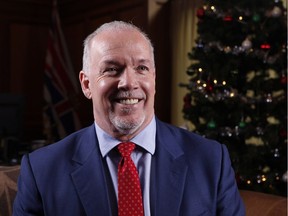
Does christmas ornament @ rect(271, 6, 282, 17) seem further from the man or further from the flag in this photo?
the flag

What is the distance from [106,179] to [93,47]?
40 centimetres

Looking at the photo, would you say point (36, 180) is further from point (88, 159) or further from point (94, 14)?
point (94, 14)

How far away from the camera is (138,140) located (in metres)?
1.35

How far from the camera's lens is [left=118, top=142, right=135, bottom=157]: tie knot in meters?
1.33

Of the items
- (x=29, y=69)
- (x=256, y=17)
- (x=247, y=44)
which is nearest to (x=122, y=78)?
(x=247, y=44)

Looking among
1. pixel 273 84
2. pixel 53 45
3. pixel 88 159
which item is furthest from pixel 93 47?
pixel 53 45

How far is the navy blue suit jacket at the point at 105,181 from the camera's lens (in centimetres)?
132

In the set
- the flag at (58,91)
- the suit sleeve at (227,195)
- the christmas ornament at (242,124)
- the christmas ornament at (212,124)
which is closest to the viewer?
the suit sleeve at (227,195)

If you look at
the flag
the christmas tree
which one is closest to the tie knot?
the christmas tree

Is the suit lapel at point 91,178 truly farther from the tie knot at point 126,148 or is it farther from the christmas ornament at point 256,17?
the christmas ornament at point 256,17

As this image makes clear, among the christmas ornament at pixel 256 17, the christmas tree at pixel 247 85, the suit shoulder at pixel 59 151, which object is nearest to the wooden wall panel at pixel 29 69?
the christmas tree at pixel 247 85

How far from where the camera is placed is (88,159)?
1.38 m

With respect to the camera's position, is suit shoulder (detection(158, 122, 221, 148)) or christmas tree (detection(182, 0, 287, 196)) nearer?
suit shoulder (detection(158, 122, 221, 148))

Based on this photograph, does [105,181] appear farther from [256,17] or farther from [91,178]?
[256,17]
